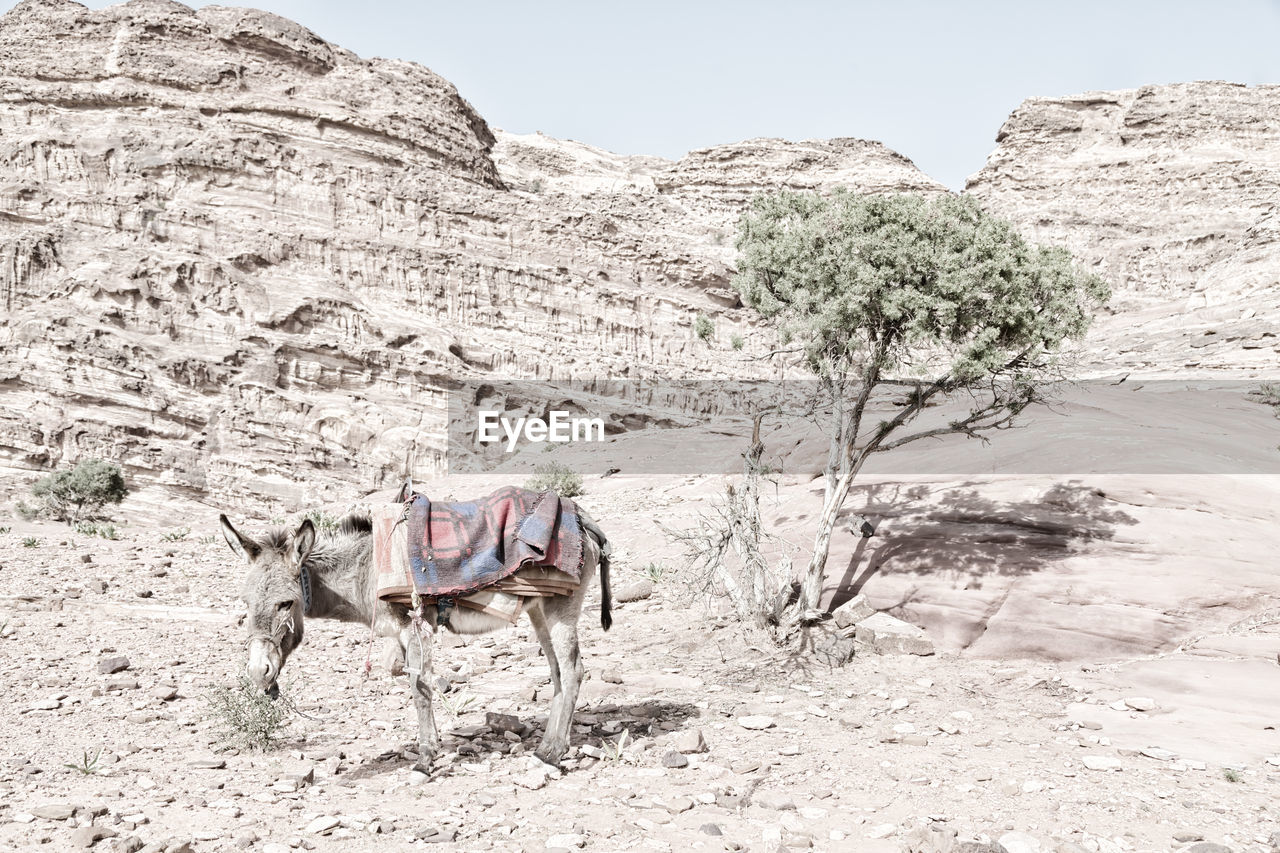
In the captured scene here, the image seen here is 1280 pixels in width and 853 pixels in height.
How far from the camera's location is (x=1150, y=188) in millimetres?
78750

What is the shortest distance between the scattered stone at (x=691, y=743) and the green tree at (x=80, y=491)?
29.0 meters

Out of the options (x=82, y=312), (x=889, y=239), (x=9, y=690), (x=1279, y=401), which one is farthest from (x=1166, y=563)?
(x=82, y=312)

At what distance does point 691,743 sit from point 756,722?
0.91 meters

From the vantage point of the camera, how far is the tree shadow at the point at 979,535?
10836mm

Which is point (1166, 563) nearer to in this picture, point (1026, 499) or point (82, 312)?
point (1026, 499)

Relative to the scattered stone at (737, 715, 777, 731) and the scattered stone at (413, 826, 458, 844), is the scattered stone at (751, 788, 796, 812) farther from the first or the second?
the scattered stone at (413, 826, 458, 844)

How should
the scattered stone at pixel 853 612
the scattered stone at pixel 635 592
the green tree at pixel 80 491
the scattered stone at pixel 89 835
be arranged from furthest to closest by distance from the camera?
1. the green tree at pixel 80 491
2. the scattered stone at pixel 635 592
3. the scattered stone at pixel 853 612
4. the scattered stone at pixel 89 835

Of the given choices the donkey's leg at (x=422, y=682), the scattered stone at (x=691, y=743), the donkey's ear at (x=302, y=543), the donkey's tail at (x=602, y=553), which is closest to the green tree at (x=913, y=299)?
the scattered stone at (x=691, y=743)

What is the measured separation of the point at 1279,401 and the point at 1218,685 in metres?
16.4

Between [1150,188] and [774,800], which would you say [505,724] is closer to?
[774,800]

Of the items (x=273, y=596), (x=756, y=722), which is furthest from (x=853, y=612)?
(x=273, y=596)

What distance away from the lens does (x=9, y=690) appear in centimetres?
806

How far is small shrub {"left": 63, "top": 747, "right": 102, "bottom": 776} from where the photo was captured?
20.4 feet

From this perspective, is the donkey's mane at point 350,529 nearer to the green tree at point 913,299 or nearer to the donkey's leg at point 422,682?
the donkey's leg at point 422,682
